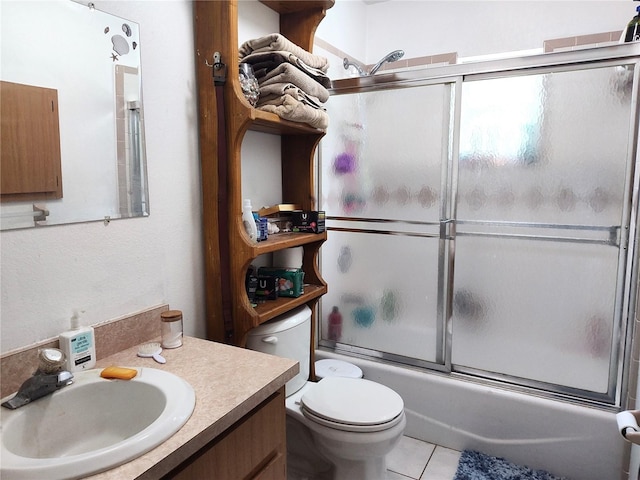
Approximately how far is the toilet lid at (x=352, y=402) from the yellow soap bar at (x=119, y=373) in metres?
0.73

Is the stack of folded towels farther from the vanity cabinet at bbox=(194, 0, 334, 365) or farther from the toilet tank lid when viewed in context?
the toilet tank lid

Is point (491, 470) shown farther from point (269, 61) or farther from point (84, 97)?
point (84, 97)

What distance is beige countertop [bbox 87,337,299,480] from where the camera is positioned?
0.72m

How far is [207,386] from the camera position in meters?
0.98

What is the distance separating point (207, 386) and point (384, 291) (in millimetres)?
1400

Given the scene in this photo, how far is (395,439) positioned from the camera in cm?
150

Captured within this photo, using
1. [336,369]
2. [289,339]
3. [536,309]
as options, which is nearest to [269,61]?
[289,339]

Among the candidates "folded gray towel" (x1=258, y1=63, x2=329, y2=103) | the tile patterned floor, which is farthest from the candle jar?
the tile patterned floor

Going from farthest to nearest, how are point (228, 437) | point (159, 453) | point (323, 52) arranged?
point (323, 52) → point (228, 437) → point (159, 453)

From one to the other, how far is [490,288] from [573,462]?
0.79 m

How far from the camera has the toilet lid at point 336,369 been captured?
2027mm

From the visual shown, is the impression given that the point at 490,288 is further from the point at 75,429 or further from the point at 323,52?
the point at 75,429

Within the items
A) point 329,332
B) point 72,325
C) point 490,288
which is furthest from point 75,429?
point 490,288

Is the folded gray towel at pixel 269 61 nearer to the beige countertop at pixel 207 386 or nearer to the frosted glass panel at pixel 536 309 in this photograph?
the beige countertop at pixel 207 386
